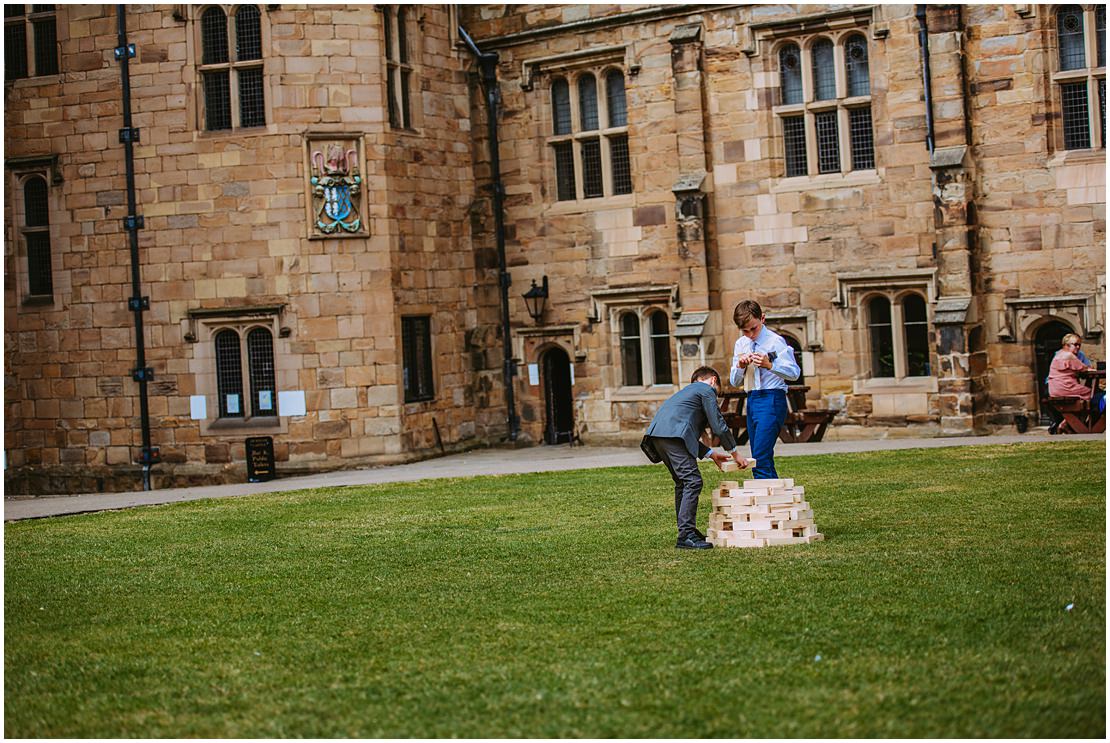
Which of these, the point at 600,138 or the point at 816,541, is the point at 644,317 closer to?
the point at 600,138

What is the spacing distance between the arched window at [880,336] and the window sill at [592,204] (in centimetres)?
415

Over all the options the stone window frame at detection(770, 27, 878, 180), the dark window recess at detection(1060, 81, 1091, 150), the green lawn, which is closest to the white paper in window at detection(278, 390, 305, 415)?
the green lawn

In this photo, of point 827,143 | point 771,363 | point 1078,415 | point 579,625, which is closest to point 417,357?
point 827,143

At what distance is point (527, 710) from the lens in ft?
24.2

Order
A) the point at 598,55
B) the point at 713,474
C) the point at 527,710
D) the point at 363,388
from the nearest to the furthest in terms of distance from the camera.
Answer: the point at 527,710 → the point at 713,474 → the point at 363,388 → the point at 598,55

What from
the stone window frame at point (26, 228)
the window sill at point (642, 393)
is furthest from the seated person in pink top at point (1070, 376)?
the stone window frame at point (26, 228)

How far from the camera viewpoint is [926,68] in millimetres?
22062

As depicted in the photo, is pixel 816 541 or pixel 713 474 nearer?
pixel 816 541

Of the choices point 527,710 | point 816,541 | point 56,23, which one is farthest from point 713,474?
point 56,23

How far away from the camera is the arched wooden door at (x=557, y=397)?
25.8 metres

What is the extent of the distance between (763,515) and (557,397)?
561 inches

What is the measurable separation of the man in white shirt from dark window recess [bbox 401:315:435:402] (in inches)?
466

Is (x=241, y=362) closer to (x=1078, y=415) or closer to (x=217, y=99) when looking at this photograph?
(x=217, y=99)

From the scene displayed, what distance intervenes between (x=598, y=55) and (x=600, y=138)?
1.32 meters
